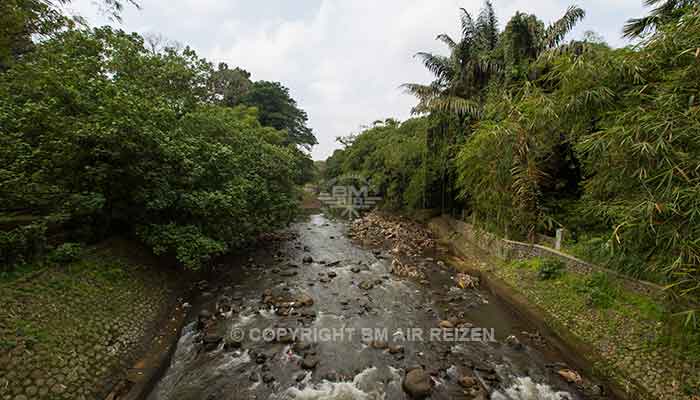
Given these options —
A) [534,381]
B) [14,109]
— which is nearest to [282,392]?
[534,381]

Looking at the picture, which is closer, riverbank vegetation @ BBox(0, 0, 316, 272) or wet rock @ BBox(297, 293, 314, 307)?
riverbank vegetation @ BBox(0, 0, 316, 272)

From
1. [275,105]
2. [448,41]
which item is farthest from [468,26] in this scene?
[275,105]

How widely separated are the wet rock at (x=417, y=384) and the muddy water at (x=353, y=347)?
0.12 metres

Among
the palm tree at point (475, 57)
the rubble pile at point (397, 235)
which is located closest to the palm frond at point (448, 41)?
the palm tree at point (475, 57)

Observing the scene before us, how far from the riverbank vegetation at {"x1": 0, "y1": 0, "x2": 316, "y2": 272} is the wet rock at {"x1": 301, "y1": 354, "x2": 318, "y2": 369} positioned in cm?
333

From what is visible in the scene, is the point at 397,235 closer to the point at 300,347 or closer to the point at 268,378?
the point at 300,347

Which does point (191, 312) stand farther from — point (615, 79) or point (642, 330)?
point (615, 79)

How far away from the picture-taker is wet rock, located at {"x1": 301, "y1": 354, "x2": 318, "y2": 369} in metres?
4.26

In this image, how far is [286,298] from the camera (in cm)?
666

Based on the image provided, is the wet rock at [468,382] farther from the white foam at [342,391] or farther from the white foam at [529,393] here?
the white foam at [342,391]

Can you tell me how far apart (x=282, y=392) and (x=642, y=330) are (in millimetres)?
5655

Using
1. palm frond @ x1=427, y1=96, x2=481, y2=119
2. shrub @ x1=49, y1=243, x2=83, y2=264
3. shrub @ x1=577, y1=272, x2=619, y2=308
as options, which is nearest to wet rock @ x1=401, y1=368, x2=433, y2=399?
shrub @ x1=577, y1=272, x2=619, y2=308

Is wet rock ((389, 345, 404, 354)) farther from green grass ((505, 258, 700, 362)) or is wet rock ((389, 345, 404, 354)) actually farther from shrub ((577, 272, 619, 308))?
shrub ((577, 272, 619, 308))

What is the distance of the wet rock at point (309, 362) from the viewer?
Result: 426 cm
